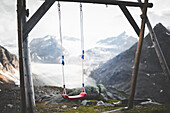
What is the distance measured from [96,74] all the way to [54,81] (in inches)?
192

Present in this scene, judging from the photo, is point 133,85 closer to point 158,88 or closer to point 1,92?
point 158,88

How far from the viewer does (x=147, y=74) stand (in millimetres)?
8766

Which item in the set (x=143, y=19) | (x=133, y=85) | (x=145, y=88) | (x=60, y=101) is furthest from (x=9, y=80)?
(x=145, y=88)

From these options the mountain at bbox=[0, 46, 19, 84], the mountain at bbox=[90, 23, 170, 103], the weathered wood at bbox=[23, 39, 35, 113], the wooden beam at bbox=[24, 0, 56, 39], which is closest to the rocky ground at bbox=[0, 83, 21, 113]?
the mountain at bbox=[0, 46, 19, 84]

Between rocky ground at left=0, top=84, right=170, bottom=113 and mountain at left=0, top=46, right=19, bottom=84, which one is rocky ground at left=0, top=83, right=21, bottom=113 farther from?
mountain at left=0, top=46, right=19, bottom=84

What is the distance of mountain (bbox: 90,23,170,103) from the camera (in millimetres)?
7582

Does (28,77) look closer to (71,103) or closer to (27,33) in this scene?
(27,33)

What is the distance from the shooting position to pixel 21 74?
1.87 metres

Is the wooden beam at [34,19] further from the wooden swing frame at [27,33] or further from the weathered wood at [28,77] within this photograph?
the weathered wood at [28,77]

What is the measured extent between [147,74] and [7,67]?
945 centimetres

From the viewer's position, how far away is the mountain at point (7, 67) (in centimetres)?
736

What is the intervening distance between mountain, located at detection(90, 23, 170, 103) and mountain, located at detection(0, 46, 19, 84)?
24.6ft

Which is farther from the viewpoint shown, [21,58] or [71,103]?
[71,103]

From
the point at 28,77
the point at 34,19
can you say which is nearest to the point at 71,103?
the point at 28,77
